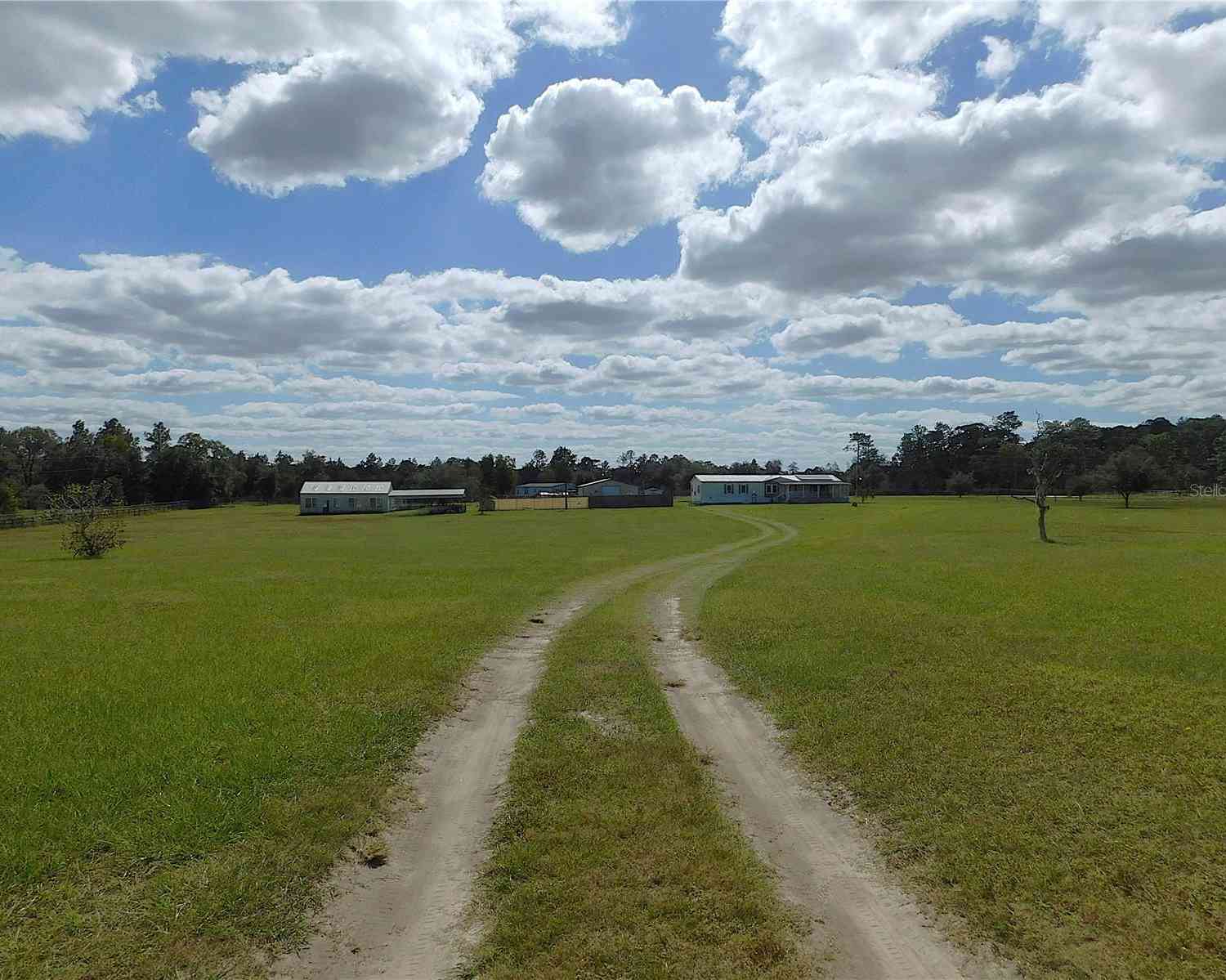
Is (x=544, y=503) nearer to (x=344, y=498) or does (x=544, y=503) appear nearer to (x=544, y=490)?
(x=344, y=498)

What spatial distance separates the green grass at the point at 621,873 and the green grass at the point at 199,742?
1.56 metres

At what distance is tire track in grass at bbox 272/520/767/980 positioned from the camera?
4926 millimetres

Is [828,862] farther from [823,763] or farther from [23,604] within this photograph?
[23,604]

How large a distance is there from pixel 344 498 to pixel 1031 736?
9229 centimetres

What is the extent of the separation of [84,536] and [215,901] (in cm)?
3806

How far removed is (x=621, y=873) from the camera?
5.74 m

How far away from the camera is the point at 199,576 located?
26422 mm

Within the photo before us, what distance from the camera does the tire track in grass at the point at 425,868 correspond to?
4926 mm

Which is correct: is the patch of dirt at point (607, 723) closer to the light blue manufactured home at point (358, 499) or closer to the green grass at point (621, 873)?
the green grass at point (621, 873)

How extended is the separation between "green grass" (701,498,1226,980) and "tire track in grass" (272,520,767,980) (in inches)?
140

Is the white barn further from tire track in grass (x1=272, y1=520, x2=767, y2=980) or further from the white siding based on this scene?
tire track in grass (x1=272, y1=520, x2=767, y2=980)

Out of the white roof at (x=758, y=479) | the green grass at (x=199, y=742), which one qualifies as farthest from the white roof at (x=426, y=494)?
the green grass at (x=199, y=742)

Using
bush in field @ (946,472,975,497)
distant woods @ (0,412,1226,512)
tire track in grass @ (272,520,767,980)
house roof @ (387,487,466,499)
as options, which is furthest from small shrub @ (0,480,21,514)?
bush in field @ (946,472,975,497)

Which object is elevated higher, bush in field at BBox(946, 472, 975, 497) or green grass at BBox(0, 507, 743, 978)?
bush in field at BBox(946, 472, 975, 497)
